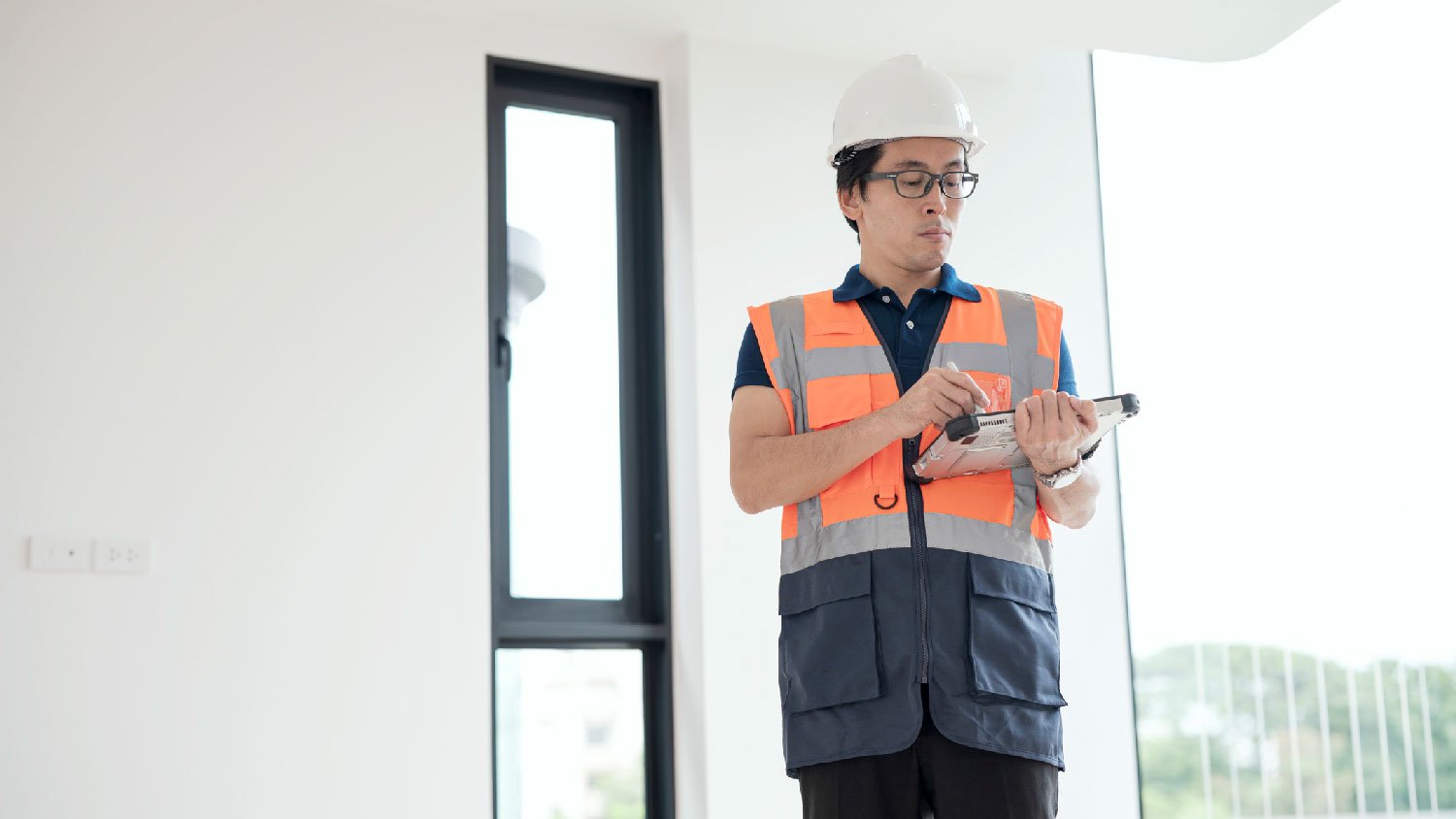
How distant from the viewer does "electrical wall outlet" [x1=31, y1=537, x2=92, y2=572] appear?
3254 millimetres

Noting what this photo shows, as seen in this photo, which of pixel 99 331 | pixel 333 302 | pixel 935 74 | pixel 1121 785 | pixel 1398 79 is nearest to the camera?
pixel 935 74

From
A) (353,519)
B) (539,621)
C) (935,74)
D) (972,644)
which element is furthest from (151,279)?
(972,644)

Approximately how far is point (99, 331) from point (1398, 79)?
12.5ft

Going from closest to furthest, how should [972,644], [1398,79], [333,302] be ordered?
[972,644] → [333,302] → [1398,79]

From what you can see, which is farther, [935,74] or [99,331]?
[99,331]

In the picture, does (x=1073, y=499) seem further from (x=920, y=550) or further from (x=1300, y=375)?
(x=1300, y=375)

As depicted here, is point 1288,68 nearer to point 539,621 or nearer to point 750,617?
point 750,617

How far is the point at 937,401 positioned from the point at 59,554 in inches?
92.3

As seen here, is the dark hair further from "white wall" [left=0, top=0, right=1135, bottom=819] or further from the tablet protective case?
"white wall" [left=0, top=0, right=1135, bottom=819]

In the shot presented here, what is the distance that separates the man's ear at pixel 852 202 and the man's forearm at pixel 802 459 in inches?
14.9

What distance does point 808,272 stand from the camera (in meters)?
4.07

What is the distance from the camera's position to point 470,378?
3738 millimetres

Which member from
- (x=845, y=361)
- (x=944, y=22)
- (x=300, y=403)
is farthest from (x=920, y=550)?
(x=944, y=22)

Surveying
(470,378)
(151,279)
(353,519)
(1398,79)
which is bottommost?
(353,519)
